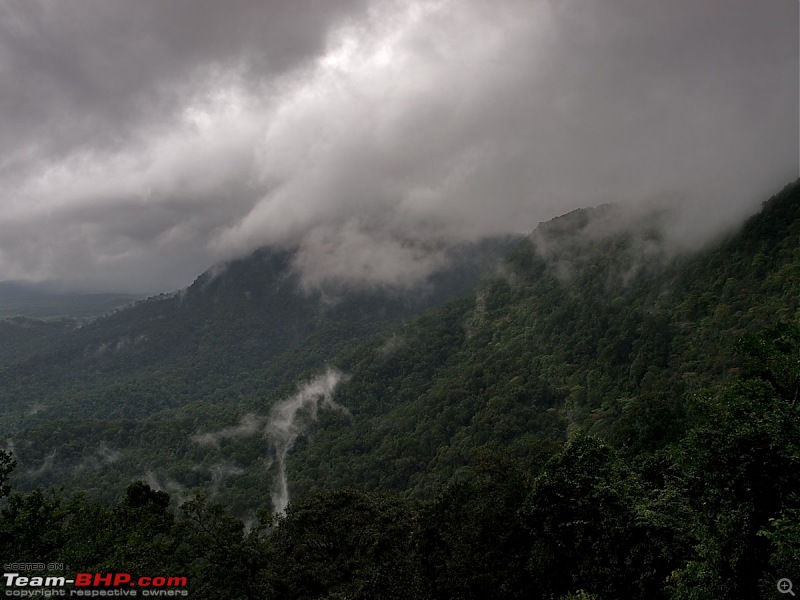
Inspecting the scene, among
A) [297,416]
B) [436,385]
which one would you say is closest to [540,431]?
[436,385]

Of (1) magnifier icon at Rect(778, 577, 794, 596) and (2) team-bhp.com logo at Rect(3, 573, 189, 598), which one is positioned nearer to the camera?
(1) magnifier icon at Rect(778, 577, 794, 596)

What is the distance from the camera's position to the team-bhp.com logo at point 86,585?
1806cm

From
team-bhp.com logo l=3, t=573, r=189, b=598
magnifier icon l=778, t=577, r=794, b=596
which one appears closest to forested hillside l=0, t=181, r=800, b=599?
magnifier icon l=778, t=577, r=794, b=596

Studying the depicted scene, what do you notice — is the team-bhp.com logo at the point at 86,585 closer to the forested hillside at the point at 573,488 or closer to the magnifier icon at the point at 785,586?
the forested hillside at the point at 573,488

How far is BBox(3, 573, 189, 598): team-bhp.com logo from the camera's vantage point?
18.1 m

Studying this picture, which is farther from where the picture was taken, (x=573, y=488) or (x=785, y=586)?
(x=573, y=488)

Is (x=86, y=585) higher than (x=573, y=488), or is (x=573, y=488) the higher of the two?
(x=86, y=585)

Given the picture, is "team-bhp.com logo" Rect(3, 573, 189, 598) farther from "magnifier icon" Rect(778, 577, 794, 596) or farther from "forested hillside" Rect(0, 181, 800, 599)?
"magnifier icon" Rect(778, 577, 794, 596)

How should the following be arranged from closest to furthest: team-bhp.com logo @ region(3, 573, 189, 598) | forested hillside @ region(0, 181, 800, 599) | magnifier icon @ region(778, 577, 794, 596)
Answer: magnifier icon @ region(778, 577, 794, 596), forested hillside @ region(0, 181, 800, 599), team-bhp.com logo @ region(3, 573, 189, 598)

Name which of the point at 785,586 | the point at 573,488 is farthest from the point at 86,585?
the point at 785,586

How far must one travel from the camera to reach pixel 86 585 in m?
18.8

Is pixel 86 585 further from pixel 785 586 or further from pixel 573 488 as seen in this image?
pixel 785 586

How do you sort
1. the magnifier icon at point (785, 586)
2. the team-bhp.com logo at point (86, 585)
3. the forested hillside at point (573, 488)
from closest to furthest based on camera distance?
the magnifier icon at point (785, 586) < the forested hillside at point (573, 488) < the team-bhp.com logo at point (86, 585)

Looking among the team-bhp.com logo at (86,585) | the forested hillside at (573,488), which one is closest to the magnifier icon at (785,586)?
the forested hillside at (573,488)
